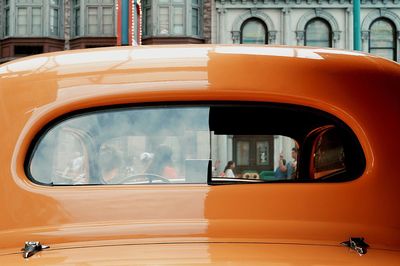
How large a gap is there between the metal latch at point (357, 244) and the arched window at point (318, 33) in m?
23.8

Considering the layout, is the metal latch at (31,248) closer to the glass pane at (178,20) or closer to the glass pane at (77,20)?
the glass pane at (178,20)

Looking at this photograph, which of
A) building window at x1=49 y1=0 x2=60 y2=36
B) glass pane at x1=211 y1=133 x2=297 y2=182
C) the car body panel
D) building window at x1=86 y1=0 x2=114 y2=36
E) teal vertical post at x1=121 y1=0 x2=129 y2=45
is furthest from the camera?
building window at x1=49 y1=0 x2=60 y2=36

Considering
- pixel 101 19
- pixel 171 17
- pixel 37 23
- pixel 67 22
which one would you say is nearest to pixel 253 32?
pixel 171 17

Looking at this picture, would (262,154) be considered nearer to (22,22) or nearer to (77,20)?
(77,20)

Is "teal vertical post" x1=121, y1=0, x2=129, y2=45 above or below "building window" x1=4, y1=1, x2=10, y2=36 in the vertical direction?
below

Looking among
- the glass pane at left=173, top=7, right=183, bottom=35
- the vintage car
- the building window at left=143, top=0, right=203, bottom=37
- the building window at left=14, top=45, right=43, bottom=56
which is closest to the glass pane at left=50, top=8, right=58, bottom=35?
the building window at left=14, top=45, right=43, bottom=56

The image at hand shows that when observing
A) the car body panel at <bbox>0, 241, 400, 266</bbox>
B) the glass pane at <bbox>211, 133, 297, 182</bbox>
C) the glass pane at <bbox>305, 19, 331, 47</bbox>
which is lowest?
the car body panel at <bbox>0, 241, 400, 266</bbox>

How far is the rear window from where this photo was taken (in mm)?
1931

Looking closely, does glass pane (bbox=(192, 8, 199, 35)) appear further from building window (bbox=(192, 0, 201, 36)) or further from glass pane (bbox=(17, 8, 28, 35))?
glass pane (bbox=(17, 8, 28, 35))

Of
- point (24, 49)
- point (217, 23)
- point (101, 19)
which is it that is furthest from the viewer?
point (24, 49)

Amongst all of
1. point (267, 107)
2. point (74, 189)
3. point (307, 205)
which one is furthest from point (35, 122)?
point (307, 205)

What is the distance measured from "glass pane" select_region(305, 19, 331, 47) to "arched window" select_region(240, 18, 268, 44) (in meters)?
1.77

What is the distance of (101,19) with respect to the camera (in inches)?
1001

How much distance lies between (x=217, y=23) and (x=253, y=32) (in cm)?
153
